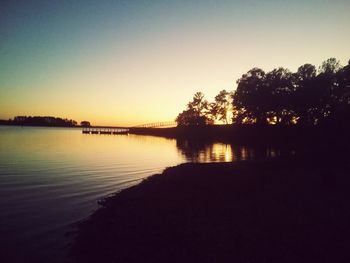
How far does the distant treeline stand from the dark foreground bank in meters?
40.3

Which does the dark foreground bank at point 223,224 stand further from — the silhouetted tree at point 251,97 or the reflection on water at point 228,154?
the silhouetted tree at point 251,97

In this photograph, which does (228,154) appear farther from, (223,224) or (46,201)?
(223,224)

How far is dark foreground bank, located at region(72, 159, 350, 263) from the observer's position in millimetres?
8352

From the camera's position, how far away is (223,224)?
34.3ft

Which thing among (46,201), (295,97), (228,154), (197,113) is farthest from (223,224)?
(197,113)

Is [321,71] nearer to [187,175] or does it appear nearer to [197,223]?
[187,175]

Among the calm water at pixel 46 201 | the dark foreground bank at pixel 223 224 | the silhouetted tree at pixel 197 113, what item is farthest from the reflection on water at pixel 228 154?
the silhouetted tree at pixel 197 113

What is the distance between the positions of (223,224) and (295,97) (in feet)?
195

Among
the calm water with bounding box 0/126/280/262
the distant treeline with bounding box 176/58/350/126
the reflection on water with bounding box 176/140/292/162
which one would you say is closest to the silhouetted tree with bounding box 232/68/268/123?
the distant treeline with bounding box 176/58/350/126

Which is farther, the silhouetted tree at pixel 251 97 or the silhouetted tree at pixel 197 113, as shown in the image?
the silhouetted tree at pixel 197 113

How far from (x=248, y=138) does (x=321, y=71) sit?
91.1ft

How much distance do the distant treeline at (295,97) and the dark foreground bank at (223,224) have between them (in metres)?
40.3

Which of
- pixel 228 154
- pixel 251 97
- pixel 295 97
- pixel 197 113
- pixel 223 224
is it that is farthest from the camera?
pixel 197 113

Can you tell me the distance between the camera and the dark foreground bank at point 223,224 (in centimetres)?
835
